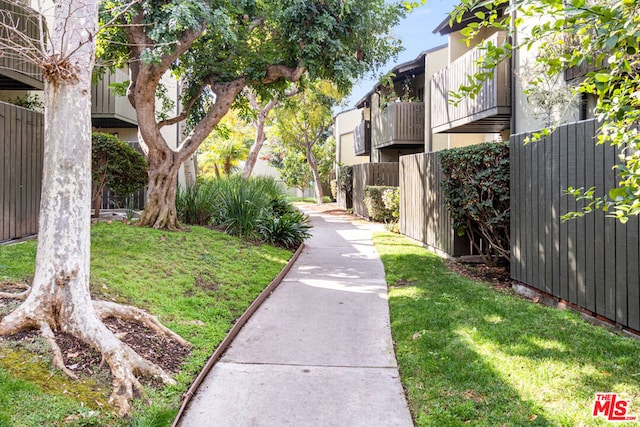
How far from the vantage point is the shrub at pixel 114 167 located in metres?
10.5

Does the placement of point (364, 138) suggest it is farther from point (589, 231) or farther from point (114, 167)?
point (589, 231)

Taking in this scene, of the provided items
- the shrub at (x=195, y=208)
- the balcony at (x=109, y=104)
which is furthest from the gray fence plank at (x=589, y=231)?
the balcony at (x=109, y=104)

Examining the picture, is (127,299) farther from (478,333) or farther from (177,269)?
(478,333)

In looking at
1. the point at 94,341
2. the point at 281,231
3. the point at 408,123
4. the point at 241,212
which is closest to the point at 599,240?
the point at 94,341

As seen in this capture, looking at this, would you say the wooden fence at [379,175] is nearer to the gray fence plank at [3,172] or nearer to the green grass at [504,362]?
the green grass at [504,362]

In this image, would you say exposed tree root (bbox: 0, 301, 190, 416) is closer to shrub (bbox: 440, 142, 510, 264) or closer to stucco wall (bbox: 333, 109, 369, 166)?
shrub (bbox: 440, 142, 510, 264)

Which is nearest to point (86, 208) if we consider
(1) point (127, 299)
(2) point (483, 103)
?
(1) point (127, 299)

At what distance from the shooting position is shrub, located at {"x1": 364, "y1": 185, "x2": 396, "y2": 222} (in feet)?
59.2

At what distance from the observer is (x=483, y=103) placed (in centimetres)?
1066

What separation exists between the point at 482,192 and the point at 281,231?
5201 mm

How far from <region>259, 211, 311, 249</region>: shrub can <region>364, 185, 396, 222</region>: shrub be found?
6497 mm

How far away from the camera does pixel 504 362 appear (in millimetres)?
4227

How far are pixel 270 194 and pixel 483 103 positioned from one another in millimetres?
6624

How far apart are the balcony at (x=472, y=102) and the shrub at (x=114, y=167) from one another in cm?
758
